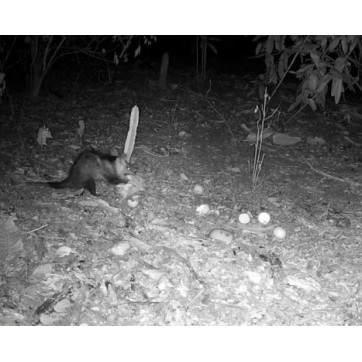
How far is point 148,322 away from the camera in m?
2.59

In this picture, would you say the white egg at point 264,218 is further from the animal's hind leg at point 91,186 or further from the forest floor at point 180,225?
the animal's hind leg at point 91,186

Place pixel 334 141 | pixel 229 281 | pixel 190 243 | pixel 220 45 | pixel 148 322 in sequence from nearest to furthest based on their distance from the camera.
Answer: pixel 148 322
pixel 229 281
pixel 190 243
pixel 334 141
pixel 220 45

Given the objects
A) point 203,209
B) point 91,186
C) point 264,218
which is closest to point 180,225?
point 203,209

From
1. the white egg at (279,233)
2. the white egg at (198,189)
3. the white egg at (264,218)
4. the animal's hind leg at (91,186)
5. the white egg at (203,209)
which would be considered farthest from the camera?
the white egg at (198,189)

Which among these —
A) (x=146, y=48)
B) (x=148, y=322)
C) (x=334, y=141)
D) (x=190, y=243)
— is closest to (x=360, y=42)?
(x=334, y=141)

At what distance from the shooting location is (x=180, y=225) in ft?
11.5

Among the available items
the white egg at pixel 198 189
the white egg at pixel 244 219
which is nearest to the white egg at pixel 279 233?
the white egg at pixel 244 219

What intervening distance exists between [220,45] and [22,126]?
15.4ft

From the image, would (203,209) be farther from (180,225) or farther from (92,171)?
(92,171)

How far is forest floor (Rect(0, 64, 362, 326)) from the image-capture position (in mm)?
2723

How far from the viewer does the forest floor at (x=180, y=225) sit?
2723mm

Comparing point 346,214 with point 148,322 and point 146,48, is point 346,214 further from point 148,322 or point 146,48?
point 146,48

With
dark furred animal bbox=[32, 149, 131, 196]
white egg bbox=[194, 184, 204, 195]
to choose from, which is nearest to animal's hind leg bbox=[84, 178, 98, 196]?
dark furred animal bbox=[32, 149, 131, 196]

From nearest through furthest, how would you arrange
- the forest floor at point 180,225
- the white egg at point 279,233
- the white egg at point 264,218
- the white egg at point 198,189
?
the forest floor at point 180,225
the white egg at point 279,233
the white egg at point 264,218
the white egg at point 198,189
